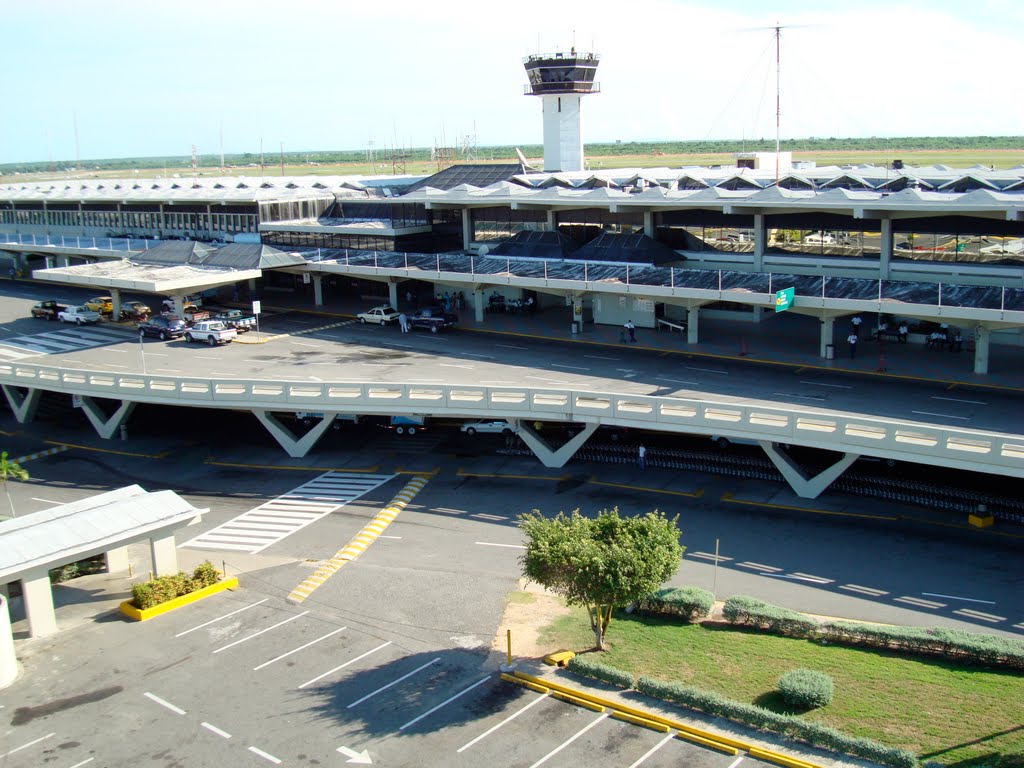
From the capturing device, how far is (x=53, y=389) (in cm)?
5484

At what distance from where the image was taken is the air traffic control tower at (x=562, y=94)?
8350 cm

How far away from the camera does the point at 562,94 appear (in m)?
84.8

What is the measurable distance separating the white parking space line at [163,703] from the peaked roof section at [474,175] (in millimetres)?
56235

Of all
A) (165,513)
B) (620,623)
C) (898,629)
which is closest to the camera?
(898,629)

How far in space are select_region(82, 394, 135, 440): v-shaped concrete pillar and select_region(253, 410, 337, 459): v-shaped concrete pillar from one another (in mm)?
9410

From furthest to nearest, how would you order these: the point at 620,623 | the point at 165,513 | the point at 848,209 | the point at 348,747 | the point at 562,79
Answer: the point at 562,79
the point at 848,209
the point at 165,513
the point at 620,623
the point at 348,747

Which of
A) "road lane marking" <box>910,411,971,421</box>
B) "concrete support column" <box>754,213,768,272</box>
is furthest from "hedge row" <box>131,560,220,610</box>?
"concrete support column" <box>754,213,768,272</box>

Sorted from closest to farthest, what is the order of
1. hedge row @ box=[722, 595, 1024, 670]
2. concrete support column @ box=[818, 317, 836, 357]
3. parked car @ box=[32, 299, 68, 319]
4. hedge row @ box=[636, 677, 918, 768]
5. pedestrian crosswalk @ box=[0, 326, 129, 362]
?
hedge row @ box=[636, 677, 918, 768]
hedge row @ box=[722, 595, 1024, 670]
concrete support column @ box=[818, 317, 836, 357]
pedestrian crosswalk @ box=[0, 326, 129, 362]
parked car @ box=[32, 299, 68, 319]

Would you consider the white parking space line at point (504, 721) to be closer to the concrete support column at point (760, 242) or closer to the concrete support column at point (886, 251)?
the concrete support column at point (886, 251)

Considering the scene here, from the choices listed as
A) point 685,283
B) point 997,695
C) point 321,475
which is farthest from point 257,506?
point 997,695

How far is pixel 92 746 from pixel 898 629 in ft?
75.8

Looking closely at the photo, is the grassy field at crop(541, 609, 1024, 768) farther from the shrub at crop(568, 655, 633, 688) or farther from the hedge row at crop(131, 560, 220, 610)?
the hedge row at crop(131, 560, 220, 610)

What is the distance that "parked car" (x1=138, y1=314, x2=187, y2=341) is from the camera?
66875mm

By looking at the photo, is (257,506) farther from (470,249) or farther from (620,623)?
(470,249)
